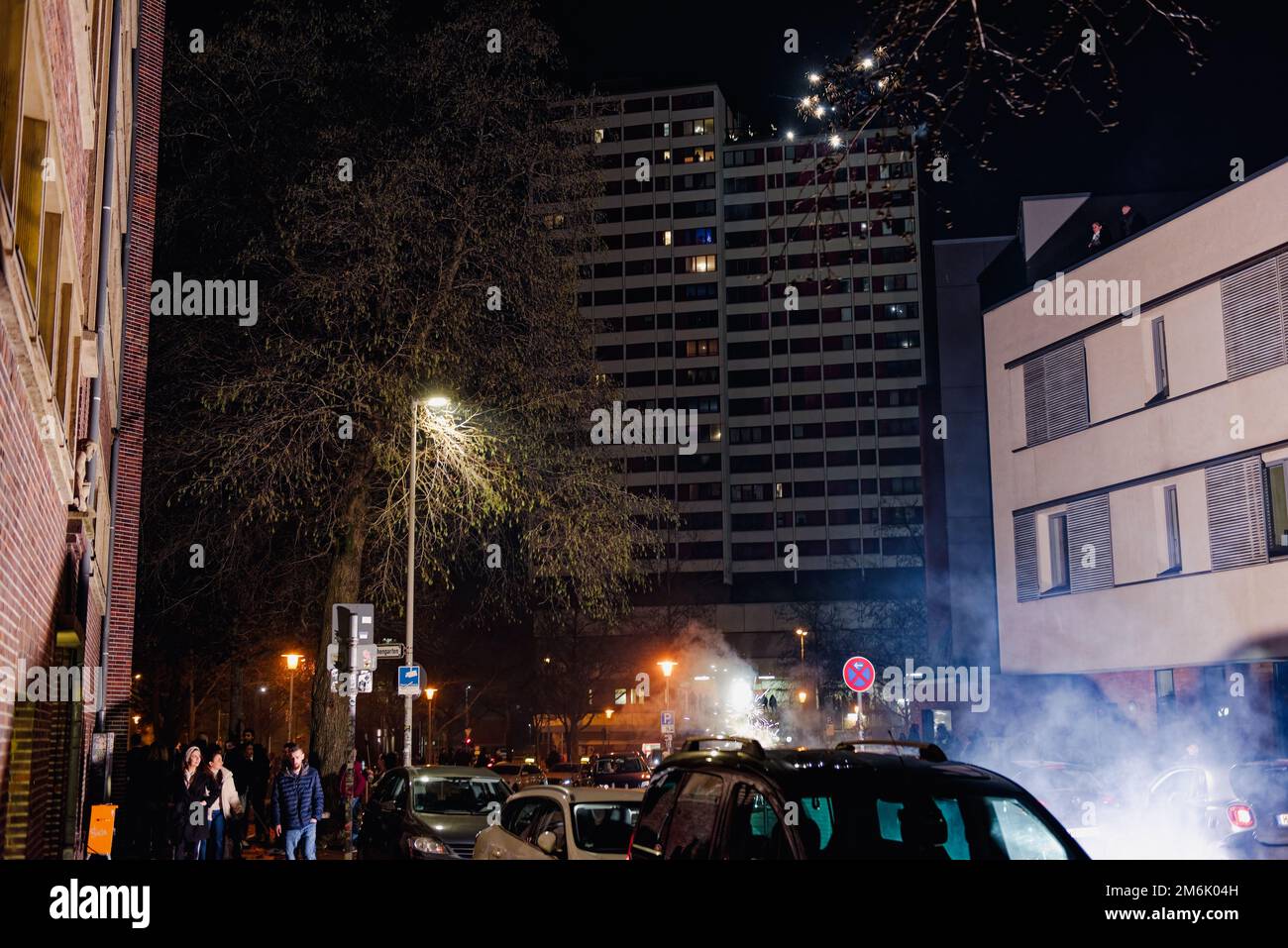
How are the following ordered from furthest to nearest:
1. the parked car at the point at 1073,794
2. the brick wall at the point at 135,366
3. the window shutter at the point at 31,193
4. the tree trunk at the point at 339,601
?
the tree trunk at the point at 339,601
the brick wall at the point at 135,366
the parked car at the point at 1073,794
the window shutter at the point at 31,193

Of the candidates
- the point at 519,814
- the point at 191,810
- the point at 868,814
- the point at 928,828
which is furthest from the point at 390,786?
the point at 928,828

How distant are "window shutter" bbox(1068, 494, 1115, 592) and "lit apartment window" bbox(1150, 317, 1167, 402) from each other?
109 inches

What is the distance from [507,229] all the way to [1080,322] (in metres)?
15.0

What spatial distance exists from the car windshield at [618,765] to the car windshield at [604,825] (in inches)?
842

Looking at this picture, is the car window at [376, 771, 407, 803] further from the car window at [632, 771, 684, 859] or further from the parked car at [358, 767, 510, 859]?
the car window at [632, 771, 684, 859]

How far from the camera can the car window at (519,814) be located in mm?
11102

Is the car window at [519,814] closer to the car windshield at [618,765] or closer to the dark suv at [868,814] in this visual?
the dark suv at [868,814]

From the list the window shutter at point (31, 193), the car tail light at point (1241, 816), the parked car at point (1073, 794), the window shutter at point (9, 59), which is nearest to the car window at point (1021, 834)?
the window shutter at point (9, 59)

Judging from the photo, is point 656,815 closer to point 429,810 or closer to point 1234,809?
point 429,810

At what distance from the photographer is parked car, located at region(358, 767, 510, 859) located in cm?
1490

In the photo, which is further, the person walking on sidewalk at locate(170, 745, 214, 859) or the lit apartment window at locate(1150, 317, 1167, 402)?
the lit apartment window at locate(1150, 317, 1167, 402)

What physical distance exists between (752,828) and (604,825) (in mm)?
4486

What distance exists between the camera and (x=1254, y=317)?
25.2 meters

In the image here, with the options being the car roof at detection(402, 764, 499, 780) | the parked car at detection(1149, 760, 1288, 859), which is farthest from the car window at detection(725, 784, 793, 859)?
the parked car at detection(1149, 760, 1288, 859)
